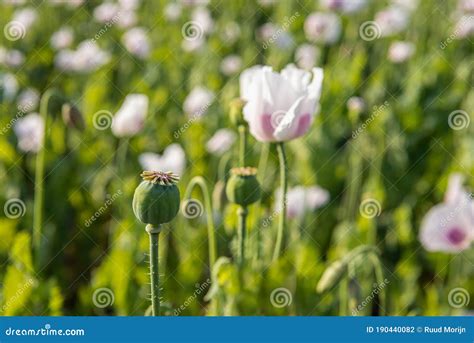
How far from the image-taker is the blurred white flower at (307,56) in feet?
5.93

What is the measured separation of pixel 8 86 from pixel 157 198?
95cm

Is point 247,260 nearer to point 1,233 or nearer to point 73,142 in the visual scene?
point 1,233

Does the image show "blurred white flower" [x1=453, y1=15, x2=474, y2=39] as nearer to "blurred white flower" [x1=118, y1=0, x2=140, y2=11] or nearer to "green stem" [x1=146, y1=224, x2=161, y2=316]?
"blurred white flower" [x1=118, y1=0, x2=140, y2=11]

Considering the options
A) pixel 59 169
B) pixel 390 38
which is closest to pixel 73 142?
pixel 59 169

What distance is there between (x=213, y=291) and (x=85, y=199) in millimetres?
539

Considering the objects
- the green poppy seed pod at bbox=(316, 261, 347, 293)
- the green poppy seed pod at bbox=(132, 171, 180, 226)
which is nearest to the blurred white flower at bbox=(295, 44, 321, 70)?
the green poppy seed pod at bbox=(316, 261, 347, 293)

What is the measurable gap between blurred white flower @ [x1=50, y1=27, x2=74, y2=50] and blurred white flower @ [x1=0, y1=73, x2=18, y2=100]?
0.96 feet

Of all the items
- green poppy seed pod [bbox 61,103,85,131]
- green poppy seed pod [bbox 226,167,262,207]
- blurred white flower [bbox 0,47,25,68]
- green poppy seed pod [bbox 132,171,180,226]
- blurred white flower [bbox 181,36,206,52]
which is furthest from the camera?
blurred white flower [bbox 181,36,206,52]

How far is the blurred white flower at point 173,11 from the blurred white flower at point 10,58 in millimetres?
477

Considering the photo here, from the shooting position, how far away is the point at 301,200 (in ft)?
4.19

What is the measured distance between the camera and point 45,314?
1.08 m

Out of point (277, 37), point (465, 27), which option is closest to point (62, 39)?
point (277, 37)

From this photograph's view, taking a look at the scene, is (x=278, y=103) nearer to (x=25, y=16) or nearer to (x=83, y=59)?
(x=83, y=59)

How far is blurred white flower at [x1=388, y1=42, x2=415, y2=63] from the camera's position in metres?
1.80
